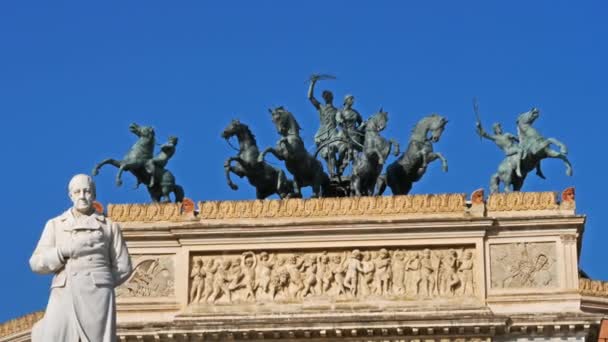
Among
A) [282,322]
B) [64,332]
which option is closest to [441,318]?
[282,322]

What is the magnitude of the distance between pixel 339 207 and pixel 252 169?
3052 millimetres

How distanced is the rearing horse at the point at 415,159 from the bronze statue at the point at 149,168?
564 centimetres

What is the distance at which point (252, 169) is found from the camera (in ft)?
144

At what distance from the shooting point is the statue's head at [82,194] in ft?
38.0

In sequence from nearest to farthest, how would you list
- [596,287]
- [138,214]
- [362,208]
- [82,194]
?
[82,194] < [362,208] < [138,214] < [596,287]

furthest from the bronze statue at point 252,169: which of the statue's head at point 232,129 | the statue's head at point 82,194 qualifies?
the statue's head at point 82,194

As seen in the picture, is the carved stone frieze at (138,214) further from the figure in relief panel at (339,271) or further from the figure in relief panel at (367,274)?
the figure in relief panel at (367,274)

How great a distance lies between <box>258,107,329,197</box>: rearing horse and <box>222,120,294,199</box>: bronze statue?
279 mm

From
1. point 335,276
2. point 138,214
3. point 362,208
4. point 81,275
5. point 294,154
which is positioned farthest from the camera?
point 294,154

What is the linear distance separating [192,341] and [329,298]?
3.57m

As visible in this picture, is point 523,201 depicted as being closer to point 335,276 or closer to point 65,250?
point 335,276

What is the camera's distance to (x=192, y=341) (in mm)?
40625

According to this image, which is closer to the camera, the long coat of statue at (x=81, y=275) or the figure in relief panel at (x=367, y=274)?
the long coat of statue at (x=81, y=275)

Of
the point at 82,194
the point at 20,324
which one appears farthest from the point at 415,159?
the point at 82,194
